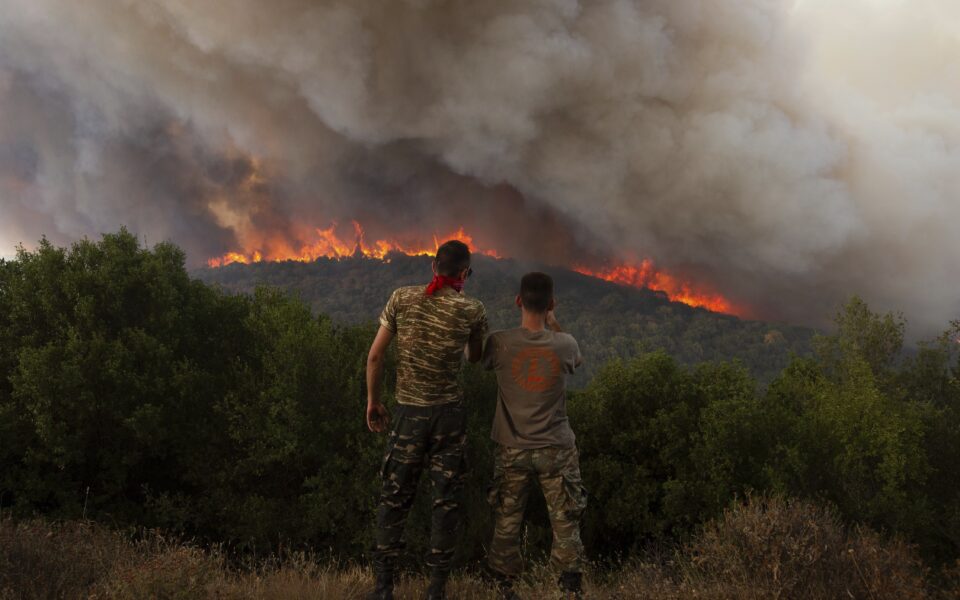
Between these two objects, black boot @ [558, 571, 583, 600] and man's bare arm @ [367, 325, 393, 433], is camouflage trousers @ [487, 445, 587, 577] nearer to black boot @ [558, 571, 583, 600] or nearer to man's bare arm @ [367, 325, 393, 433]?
black boot @ [558, 571, 583, 600]

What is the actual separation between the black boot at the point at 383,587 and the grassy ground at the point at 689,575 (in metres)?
0.40

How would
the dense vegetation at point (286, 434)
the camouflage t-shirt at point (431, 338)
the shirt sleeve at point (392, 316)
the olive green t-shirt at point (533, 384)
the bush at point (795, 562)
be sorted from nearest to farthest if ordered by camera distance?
the bush at point (795, 562) < the camouflage t-shirt at point (431, 338) < the shirt sleeve at point (392, 316) < the olive green t-shirt at point (533, 384) < the dense vegetation at point (286, 434)

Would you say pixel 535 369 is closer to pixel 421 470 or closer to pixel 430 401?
pixel 430 401

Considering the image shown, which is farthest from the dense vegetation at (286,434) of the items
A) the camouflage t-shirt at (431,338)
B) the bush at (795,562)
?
the camouflage t-shirt at (431,338)

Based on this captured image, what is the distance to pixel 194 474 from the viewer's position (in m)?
20.9

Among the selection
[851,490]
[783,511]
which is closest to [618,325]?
[851,490]

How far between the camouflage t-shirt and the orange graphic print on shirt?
0.62 metres

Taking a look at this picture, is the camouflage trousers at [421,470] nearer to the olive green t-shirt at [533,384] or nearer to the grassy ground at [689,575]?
the olive green t-shirt at [533,384]

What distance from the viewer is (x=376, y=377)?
18.6 feet

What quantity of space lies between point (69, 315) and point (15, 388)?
3464 mm

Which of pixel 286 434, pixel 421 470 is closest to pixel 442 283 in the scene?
pixel 421 470

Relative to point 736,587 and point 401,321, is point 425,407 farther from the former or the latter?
point 736,587

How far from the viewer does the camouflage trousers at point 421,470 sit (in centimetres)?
558

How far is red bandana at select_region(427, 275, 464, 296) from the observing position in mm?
5582
